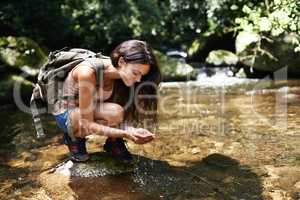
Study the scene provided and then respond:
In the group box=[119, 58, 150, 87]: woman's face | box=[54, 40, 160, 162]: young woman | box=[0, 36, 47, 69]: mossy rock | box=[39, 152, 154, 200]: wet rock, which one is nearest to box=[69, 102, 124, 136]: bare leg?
box=[54, 40, 160, 162]: young woman

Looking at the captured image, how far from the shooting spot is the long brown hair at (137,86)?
2.96 m

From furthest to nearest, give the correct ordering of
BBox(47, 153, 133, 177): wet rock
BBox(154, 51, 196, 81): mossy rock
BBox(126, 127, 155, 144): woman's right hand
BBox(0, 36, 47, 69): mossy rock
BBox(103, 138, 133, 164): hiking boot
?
BBox(154, 51, 196, 81): mossy rock, BBox(0, 36, 47, 69): mossy rock, BBox(103, 138, 133, 164): hiking boot, BBox(47, 153, 133, 177): wet rock, BBox(126, 127, 155, 144): woman's right hand

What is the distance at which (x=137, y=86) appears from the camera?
3252mm

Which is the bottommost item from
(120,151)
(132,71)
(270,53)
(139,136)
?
(120,151)

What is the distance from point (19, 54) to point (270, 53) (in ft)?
19.4

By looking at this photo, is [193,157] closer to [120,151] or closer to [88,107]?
[120,151]

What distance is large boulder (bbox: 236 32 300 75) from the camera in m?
9.59

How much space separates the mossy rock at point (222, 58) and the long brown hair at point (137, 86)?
28.0ft

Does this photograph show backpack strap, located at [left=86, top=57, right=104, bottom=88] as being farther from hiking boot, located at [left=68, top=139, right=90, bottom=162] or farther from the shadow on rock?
the shadow on rock

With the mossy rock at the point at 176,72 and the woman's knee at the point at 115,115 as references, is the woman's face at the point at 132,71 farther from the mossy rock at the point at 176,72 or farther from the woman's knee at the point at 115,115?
the mossy rock at the point at 176,72

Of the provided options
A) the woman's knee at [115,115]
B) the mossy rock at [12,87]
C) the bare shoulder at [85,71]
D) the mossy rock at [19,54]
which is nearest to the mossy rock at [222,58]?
the mossy rock at [19,54]

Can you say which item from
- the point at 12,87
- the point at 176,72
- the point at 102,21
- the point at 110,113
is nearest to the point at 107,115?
the point at 110,113

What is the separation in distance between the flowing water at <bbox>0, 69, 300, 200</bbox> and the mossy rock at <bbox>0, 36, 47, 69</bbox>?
2250 millimetres

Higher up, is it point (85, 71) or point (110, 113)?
point (85, 71)
